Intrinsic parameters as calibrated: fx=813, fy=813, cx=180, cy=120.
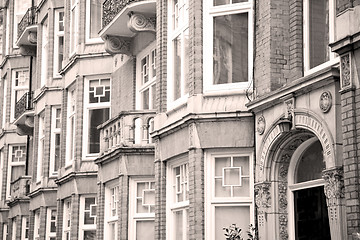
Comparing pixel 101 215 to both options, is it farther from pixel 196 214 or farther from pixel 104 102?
pixel 196 214

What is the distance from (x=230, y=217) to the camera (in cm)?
1591

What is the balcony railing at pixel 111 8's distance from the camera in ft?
73.0

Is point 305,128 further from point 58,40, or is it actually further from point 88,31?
point 58,40

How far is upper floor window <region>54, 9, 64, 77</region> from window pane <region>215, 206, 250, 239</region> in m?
15.6

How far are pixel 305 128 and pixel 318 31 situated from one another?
6.61ft

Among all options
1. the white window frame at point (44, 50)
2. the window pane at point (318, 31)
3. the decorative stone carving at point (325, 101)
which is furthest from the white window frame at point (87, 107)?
the decorative stone carving at point (325, 101)

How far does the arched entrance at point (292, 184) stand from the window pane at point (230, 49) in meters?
2.06

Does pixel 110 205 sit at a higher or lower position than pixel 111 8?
lower

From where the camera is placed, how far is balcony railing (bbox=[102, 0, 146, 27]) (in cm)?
Result: 2226

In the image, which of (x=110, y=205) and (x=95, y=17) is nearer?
(x=110, y=205)

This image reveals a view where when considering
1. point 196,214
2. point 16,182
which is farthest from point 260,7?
point 16,182

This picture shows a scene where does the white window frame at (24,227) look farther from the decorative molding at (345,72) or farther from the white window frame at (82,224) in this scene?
the decorative molding at (345,72)

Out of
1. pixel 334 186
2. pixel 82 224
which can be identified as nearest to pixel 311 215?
pixel 334 186

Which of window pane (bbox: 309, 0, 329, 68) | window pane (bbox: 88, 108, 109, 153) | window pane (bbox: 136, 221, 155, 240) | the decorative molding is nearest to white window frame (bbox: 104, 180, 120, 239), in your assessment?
window pane (bbox: 136, 221, 155, 240)
